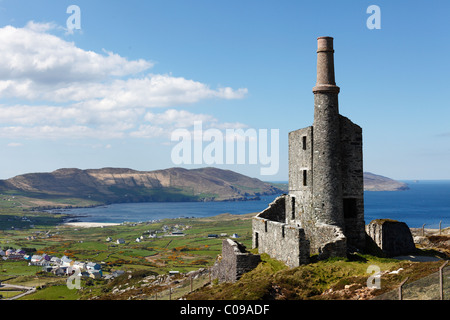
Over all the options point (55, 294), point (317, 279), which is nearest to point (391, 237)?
point (317, 279)

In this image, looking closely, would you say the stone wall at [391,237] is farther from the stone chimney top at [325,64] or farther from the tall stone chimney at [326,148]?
the stone chimney top at [325,64]

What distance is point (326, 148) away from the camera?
30578 mm

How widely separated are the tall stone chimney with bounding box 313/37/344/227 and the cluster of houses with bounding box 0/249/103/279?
3456 inches

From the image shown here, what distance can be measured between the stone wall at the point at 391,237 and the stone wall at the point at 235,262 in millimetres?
9530

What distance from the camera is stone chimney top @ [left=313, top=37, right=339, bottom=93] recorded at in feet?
102

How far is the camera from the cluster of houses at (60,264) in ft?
372

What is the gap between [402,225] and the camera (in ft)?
109

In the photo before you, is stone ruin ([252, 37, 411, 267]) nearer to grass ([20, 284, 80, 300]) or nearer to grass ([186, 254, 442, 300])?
grass ([186, 254, 442, 300])

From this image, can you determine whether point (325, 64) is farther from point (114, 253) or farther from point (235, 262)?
point (114, 253)

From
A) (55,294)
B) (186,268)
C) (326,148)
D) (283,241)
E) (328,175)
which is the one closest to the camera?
(283,241)

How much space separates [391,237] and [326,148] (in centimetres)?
869

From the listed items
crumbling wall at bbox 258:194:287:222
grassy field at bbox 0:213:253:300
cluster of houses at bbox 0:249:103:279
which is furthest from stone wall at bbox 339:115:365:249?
cluster of houses at bbox 0:249:103:279
